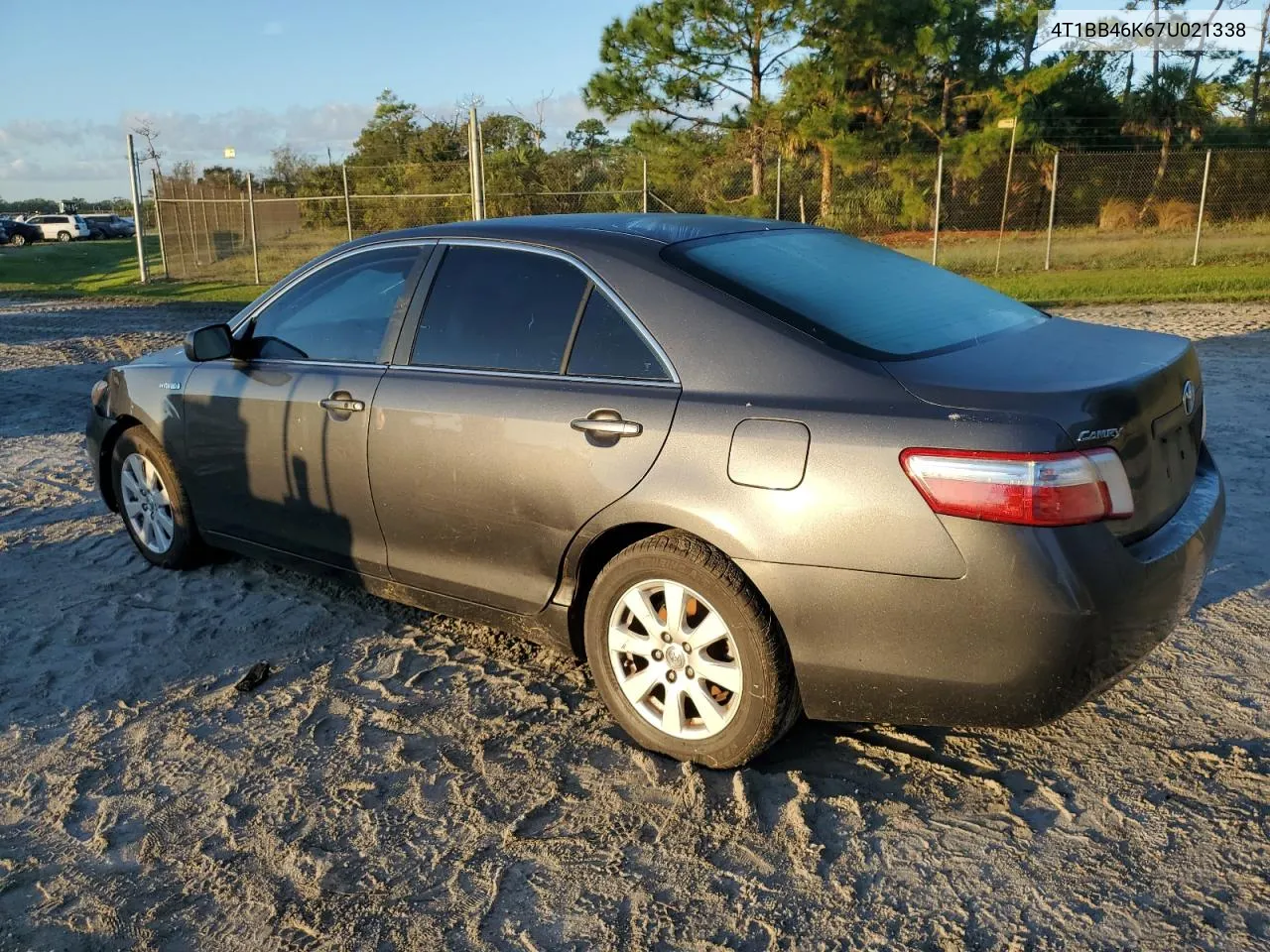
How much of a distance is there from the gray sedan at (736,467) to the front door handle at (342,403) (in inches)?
0.5

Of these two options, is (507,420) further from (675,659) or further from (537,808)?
(537,808)

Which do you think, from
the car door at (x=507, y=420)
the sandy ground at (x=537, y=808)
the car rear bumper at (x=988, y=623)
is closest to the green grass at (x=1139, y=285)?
the sandy ground at (x=537, y=808)

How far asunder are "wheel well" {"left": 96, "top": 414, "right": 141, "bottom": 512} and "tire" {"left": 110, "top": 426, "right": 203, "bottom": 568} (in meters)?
0.03

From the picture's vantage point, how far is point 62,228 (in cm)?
5244

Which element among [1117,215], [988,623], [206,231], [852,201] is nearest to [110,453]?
[988,623]

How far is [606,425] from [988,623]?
127cm

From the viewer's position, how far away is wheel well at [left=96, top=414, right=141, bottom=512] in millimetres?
5262

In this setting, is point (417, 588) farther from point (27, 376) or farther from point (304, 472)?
point (27, 376)

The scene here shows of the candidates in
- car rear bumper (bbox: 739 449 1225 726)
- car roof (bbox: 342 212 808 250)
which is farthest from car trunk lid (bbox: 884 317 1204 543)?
car roof (bbox: 342 212 808 250)

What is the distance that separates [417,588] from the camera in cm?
407

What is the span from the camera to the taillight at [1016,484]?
8.88ft

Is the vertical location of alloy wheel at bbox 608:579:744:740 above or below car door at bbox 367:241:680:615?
below

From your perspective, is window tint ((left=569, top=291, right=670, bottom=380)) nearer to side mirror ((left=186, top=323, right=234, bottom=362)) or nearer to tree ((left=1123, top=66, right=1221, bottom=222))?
side mirror ((left=186, top=323, right=234, bottom=362))

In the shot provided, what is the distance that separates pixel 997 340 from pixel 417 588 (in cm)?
224
